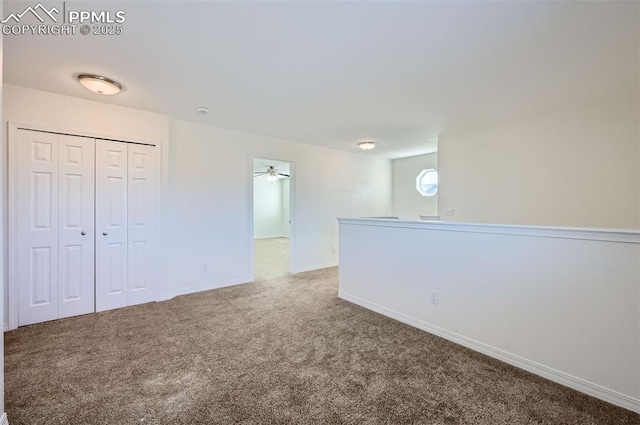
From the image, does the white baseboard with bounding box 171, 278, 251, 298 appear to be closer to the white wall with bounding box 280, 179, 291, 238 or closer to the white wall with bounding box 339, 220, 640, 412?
the white wall with bounding box 339, 220, 640, 412

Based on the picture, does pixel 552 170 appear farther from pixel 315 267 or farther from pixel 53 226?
pixel 53 226

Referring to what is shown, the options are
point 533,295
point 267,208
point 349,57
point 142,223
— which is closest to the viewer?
point 533,295

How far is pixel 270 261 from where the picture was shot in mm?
6363

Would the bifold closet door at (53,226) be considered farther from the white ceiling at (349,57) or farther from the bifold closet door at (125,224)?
the white ceiling at (349,57)

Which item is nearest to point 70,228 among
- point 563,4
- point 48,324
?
point 48,324

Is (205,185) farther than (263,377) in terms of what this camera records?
Yes

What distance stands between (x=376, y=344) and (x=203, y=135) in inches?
138

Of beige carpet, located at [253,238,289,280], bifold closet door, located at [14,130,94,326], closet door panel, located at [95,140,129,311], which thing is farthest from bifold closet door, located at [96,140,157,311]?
beige carpet, located at [253,238,289,280]

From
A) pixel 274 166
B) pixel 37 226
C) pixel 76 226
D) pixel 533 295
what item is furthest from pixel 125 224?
pixel 274 166

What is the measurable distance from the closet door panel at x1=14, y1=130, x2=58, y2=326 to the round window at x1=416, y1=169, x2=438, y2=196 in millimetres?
6036

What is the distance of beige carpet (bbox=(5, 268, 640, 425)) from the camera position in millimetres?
1696

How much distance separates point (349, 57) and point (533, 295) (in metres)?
2.30

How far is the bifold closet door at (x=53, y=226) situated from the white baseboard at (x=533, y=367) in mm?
3473

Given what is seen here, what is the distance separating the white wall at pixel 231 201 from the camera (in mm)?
3957
